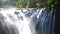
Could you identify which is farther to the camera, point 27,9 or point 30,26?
point 30,26

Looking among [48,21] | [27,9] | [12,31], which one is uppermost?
[27,9]

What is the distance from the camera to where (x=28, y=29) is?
1364mm

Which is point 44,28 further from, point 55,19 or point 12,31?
point 12,31

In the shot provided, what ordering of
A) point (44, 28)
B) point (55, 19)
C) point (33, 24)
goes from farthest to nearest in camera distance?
point (33, 24) → point (44, 28) → point (55, 19)

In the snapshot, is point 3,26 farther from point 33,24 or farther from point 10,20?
point 33,24

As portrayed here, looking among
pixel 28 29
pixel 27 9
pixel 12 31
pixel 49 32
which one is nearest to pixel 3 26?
pixel 12 31

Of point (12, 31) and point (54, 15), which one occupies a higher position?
point (54, 15)

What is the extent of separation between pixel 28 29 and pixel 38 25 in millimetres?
135

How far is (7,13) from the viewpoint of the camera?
54.5 inches

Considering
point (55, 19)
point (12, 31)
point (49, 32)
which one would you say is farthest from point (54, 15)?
point (12, 31)

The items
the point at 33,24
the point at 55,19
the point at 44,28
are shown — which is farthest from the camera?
the point at 33,24

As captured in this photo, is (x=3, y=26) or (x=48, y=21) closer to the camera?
(x=48, y=21)

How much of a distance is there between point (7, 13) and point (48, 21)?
1.44ft

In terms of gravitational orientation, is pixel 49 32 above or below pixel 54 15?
below
